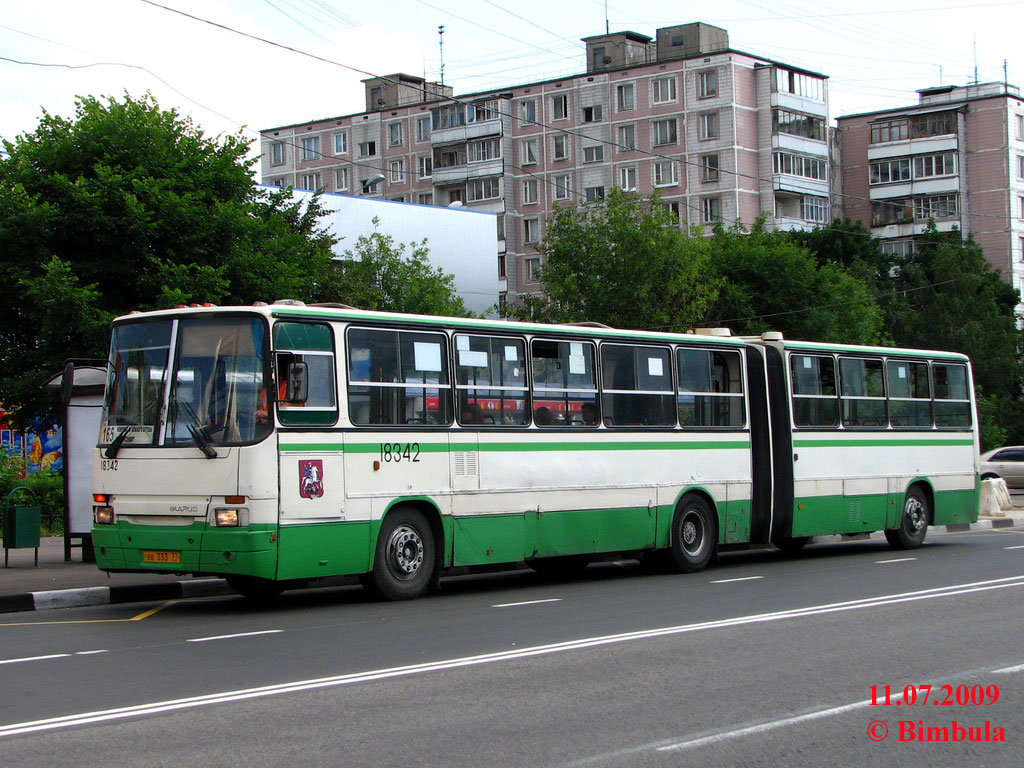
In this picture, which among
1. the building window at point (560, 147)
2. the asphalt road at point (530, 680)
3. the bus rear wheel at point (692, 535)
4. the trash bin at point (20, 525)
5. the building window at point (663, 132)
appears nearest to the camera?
the asphalt road at point (530, 680)

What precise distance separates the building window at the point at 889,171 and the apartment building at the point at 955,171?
0.07 metres

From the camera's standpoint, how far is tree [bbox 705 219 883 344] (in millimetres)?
58594

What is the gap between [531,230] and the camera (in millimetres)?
85562

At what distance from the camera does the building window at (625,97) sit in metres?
81.6

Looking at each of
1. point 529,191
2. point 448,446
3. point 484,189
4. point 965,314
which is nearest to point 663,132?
point 529,191

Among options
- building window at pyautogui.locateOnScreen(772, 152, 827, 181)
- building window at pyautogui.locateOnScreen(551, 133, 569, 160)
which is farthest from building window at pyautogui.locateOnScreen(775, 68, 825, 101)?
building window at pyautogui.locateOnScreen(551, 133, 569, 160)

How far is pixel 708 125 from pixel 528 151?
42.7 ft

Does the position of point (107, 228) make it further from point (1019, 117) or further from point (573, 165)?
point (1019, 117)

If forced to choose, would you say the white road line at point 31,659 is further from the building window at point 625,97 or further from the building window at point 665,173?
the building window at point 625,97

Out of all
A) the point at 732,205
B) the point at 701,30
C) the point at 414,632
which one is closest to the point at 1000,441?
the point at 732,205

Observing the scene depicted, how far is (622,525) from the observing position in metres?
16.5

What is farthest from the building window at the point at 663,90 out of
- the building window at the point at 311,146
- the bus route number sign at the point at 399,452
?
the bus route number sign at the point at 399,452

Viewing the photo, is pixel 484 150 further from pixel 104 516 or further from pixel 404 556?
pixel 104 516

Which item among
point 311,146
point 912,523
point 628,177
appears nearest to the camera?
point 912,523
